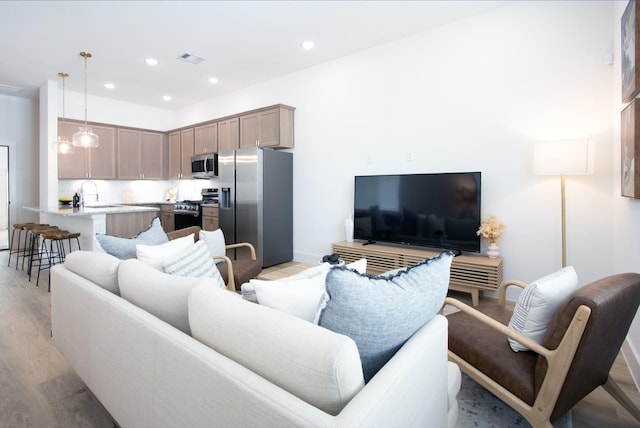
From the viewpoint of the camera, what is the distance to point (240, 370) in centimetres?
95

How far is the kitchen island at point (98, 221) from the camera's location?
4180mm

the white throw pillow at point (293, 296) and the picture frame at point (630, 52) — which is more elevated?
the picture frame at point (630, 52)

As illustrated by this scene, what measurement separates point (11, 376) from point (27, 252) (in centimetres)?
523

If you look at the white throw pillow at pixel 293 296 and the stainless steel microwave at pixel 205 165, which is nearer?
the white throw pillow at pixel 293 296

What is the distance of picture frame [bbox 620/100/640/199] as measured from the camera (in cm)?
208

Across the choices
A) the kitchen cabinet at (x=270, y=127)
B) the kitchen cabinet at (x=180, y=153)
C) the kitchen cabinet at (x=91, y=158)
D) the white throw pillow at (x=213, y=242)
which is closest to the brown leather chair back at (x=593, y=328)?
the white throw pillow at (x=213, y=242)

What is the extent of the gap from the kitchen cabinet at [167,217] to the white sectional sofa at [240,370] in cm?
525

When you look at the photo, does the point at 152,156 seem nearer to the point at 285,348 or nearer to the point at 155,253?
the point at 155,253

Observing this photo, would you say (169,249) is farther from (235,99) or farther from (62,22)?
(235,99)

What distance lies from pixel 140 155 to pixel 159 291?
6.54 meters

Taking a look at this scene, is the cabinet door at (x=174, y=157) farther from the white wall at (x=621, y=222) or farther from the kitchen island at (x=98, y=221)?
the white wall at (x=621, y=222)

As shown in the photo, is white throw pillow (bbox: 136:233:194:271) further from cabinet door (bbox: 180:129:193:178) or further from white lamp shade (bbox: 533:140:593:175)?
cabinet door (bbox: 180:129:193:178)

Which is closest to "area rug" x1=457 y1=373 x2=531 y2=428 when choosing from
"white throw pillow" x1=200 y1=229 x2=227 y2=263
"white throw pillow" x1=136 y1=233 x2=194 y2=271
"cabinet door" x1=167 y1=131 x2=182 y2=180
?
"white throw pillow" x1=136 y1=233 x2=194 y2=271

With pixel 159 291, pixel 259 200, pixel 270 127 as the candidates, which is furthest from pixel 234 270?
pixel 270 127
